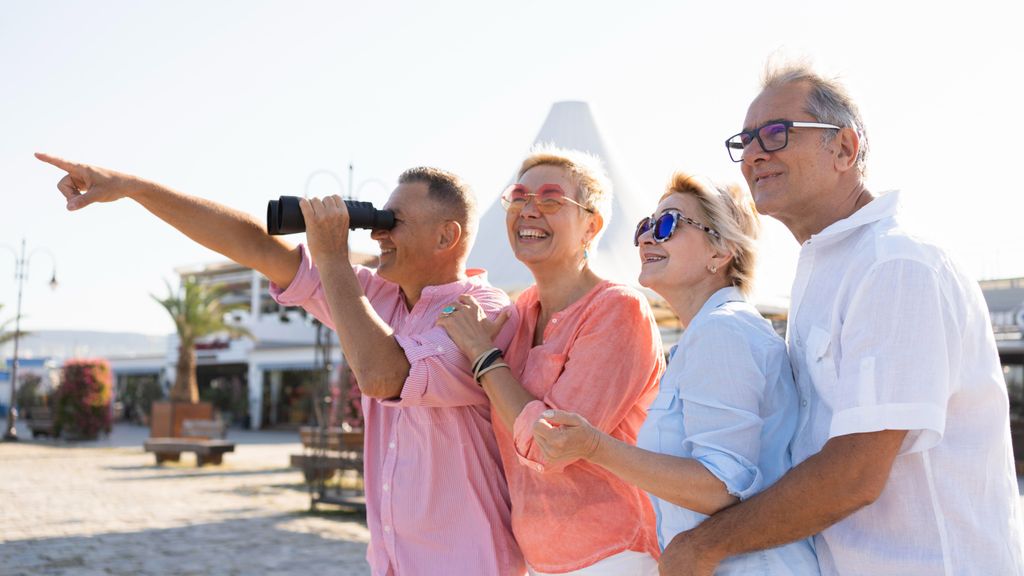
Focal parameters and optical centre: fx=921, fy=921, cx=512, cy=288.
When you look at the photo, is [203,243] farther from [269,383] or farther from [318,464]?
[269,383]

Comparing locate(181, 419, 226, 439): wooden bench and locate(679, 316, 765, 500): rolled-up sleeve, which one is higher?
locate(679, 316, 765, 500): rolled-up sleeve

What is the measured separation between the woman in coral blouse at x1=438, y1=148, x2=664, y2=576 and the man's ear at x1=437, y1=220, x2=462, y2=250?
162mm

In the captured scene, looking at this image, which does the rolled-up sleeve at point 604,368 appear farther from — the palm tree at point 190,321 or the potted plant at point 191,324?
the palm tree at point 190,321

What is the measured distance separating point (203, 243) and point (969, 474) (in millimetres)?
1932

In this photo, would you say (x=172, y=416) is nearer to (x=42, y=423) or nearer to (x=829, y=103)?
(x=42, y=423)

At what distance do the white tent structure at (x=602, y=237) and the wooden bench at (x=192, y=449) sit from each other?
33.9 ft

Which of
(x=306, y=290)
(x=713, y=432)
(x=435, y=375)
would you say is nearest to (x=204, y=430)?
(x=306, y=290)

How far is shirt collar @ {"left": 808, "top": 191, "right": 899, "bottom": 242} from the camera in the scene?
5.62 feet

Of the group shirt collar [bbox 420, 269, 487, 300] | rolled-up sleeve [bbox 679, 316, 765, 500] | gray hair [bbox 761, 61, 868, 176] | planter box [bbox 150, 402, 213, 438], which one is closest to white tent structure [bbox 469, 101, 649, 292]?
shirt collar [bbox 420, 269, 487, 300]

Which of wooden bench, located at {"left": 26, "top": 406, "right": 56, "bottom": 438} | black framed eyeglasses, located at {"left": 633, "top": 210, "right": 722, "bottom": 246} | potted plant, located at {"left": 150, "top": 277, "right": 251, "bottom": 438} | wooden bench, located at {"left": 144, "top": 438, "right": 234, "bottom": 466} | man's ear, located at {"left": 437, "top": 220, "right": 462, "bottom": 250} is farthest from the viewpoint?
potted plant, located at {"left": 150, "top": 277, "right": 251, "bottom": 438}

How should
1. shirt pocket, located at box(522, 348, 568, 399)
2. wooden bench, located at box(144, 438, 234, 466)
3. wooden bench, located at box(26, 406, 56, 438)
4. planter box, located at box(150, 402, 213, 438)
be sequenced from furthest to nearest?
wooden bench, located at box(26, 406, 56, 438) → planter box, located at box(150, 402, 213, 438) → wooden bench, located at box(144, 438, 234, 466) → shirt pocket, located at box(522, 348, 568, 399)

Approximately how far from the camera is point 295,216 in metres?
2.31

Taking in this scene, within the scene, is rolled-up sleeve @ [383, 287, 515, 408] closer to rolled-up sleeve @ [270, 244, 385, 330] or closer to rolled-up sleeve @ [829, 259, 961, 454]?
rolled-up sleeve @ [270, 244, 385, 330]

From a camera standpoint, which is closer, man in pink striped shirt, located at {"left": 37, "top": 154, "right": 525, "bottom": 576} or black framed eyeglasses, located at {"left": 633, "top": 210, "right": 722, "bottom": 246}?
black framed eyeglasses, located at {"left": 633, "top": 210, "right": 722, "bottom": 246}
